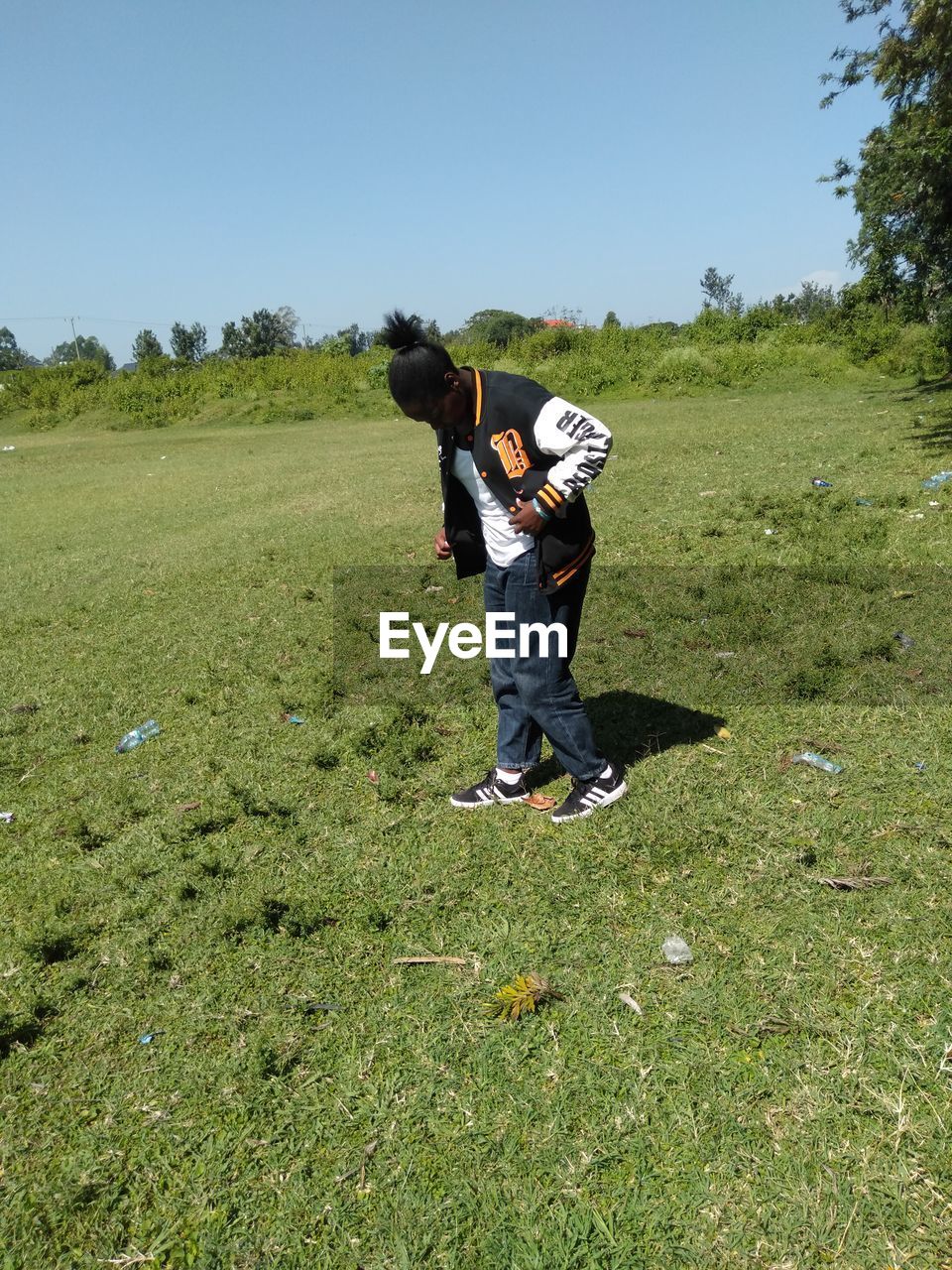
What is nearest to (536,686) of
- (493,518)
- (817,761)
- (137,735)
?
(493,518)

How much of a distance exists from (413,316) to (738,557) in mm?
4326

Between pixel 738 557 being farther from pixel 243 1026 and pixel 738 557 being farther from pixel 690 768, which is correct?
pixel 243 1026

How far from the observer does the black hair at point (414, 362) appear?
2629mm

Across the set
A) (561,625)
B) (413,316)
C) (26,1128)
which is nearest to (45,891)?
(26,1128)

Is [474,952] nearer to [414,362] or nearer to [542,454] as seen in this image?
[542,454]

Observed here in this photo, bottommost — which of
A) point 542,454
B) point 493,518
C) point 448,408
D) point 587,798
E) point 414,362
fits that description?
point 587,798

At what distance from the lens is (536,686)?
9.95 ft

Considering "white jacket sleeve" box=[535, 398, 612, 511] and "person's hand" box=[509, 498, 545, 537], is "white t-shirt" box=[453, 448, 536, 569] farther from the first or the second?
"white jacket sleeve" box=[535, 398, 612, 511]

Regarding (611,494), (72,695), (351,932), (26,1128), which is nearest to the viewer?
(26,1128)

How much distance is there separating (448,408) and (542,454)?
0.34m

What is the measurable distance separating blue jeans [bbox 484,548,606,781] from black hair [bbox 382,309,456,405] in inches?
25.2

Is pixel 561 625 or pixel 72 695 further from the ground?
pixel 561 625

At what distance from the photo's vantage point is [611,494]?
9359 mm

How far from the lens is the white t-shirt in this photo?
113 inches
